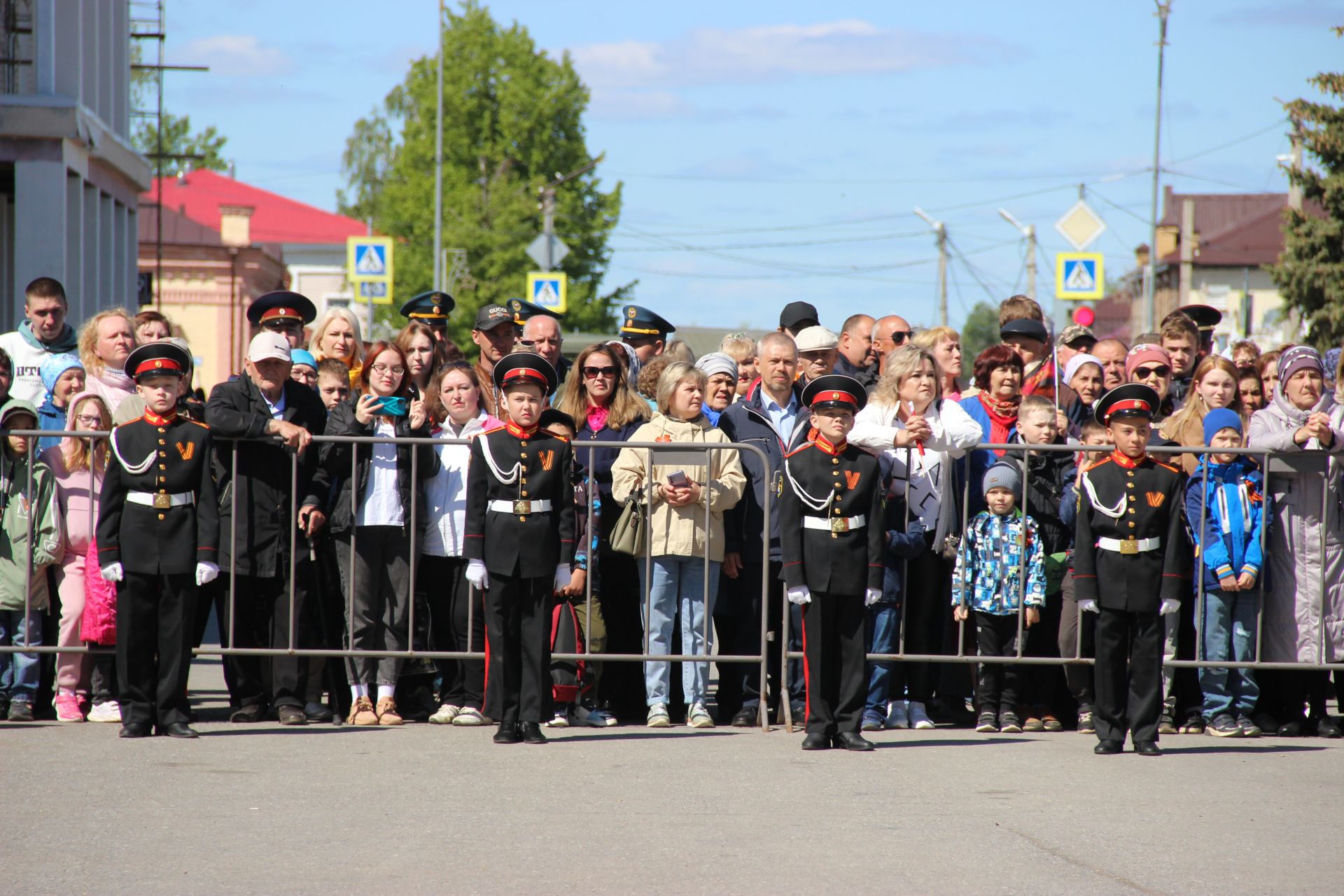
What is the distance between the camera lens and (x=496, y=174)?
2131 inches

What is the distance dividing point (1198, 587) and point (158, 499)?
18.3ft

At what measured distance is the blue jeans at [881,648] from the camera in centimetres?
848

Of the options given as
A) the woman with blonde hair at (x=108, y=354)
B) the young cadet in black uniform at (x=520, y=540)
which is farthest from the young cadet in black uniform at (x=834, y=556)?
the woman with blonde hair at (x=108, y=354)

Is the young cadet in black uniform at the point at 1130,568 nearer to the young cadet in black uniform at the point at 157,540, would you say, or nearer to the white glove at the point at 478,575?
the white glove at the point at 478,575

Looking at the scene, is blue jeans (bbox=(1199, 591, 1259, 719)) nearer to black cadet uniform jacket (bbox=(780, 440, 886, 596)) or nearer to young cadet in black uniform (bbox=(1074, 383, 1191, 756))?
young cadet in black uniform (bbox=(1074, 383, 1191, 756))

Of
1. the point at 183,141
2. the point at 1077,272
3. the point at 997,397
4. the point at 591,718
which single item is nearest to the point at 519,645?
the point at 591,718

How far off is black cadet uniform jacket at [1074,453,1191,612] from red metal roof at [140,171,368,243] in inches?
2913

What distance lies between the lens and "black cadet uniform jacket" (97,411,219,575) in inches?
306

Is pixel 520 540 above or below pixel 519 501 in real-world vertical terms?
below

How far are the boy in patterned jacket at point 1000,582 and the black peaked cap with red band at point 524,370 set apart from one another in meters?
2.49

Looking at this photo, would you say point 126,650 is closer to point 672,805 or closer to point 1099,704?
point 672,805

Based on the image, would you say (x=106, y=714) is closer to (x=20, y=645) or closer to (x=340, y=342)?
(x=20, y=645)

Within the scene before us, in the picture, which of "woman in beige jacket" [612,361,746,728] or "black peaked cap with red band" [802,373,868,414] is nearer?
"black peaked cap with red band" [802,373,868,414]

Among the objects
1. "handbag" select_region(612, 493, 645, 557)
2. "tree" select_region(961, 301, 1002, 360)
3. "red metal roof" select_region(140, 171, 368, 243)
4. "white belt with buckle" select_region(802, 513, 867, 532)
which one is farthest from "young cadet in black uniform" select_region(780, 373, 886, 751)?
"tree" select_region(961, 301, 1002, 360)
